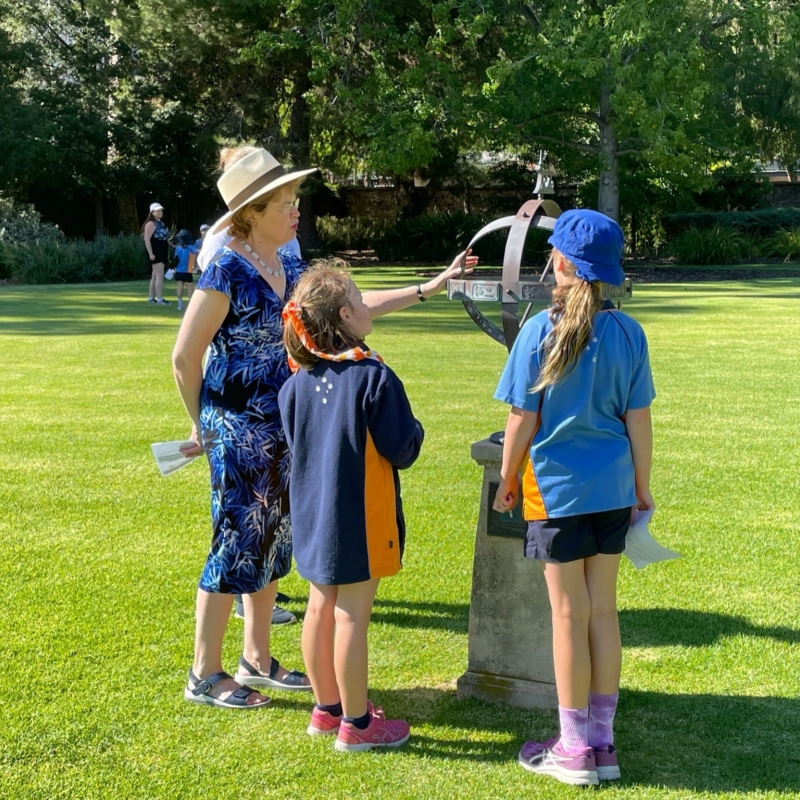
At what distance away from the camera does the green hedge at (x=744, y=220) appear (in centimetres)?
3612

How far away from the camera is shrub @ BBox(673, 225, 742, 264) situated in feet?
110

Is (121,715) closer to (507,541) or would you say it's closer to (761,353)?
(507,541)

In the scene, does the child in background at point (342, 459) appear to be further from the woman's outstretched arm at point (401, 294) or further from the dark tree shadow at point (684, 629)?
the dark tree shadow at point (684, 629)

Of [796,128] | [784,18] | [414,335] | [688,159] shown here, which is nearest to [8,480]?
[414,335]

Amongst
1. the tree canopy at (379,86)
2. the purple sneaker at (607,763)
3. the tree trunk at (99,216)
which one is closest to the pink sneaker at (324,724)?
the purple sneaker at (607,763)

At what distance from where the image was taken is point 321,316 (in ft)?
11.4

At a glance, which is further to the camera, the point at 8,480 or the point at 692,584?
the point at 8,480

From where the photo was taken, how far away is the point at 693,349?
14.0 meters

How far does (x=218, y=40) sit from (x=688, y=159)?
48.6ft

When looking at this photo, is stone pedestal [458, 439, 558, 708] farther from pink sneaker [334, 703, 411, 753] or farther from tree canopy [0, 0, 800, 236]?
tree canopy [0, 0, 800, 236]

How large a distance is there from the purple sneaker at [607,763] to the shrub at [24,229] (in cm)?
2797

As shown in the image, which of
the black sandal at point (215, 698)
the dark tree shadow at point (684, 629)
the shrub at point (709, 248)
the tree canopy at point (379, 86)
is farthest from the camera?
the shrub at point (709, 248)

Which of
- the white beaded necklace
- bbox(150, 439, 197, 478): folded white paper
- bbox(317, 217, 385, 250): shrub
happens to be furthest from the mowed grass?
bbox(317, 217, 385, 250): shrub

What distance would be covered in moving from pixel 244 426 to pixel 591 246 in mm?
1427
